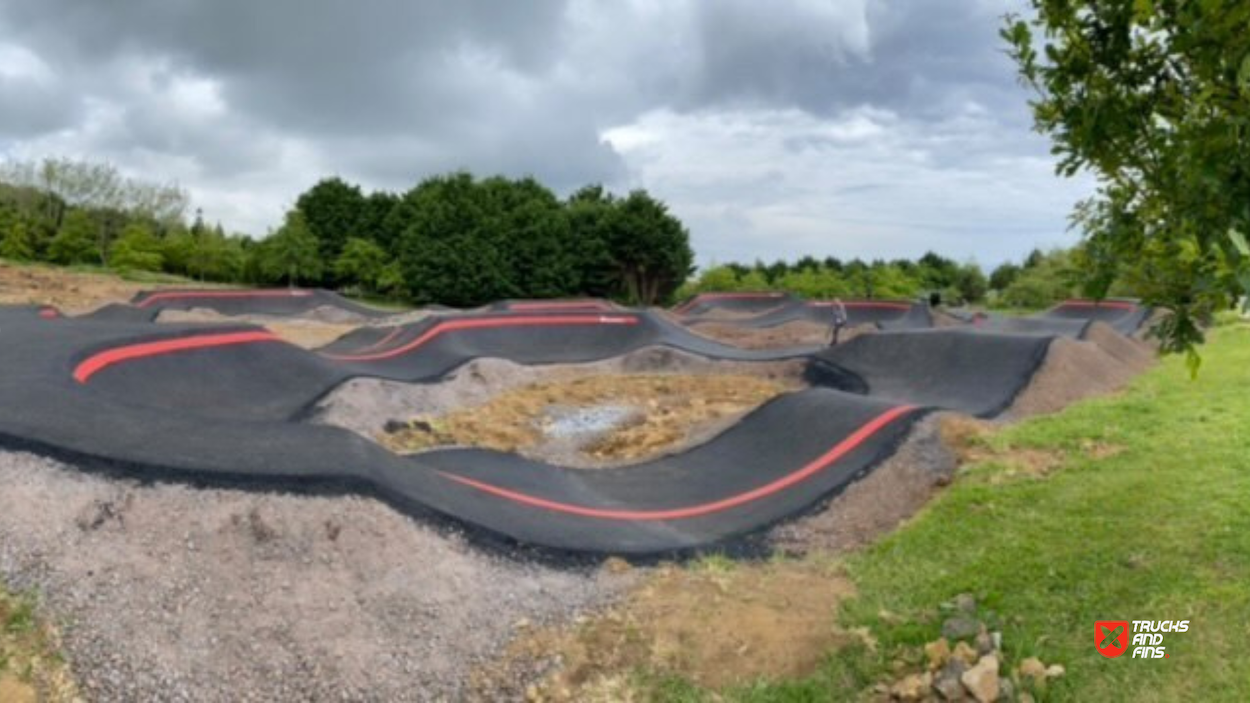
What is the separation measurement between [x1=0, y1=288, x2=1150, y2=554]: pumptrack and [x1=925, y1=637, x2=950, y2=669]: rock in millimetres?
3772

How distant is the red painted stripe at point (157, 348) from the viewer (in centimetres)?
1352

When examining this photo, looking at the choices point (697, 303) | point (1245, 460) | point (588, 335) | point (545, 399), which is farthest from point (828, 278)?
point (1245, 460)

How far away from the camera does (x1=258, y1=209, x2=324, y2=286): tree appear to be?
6147 centimetres

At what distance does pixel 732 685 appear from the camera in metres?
6.55

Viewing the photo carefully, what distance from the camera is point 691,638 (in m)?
7.19

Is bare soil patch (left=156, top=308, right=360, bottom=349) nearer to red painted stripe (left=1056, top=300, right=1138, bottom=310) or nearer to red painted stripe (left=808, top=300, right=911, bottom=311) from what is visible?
red painted stripe (left=808, top=300, right=911, bottom=311)

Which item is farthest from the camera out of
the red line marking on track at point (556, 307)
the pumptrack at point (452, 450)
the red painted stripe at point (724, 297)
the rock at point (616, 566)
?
the red painted stripe at point (724, 297)

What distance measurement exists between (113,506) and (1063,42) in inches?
345

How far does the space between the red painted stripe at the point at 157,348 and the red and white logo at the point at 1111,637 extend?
1280cm

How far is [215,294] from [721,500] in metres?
36.9

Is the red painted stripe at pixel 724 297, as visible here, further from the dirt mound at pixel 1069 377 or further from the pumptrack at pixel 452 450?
the dirt mound at pixel 1069 377

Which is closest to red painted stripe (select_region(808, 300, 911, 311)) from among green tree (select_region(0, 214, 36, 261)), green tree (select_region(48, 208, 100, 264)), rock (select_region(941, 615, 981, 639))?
rock (select_region(941, 615, 981, 639))

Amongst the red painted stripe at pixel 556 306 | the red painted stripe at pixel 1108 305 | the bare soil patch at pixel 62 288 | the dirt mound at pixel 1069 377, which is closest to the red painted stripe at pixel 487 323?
the red painted stripe at pixel 556 306

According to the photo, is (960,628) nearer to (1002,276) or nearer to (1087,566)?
(1087,566)
